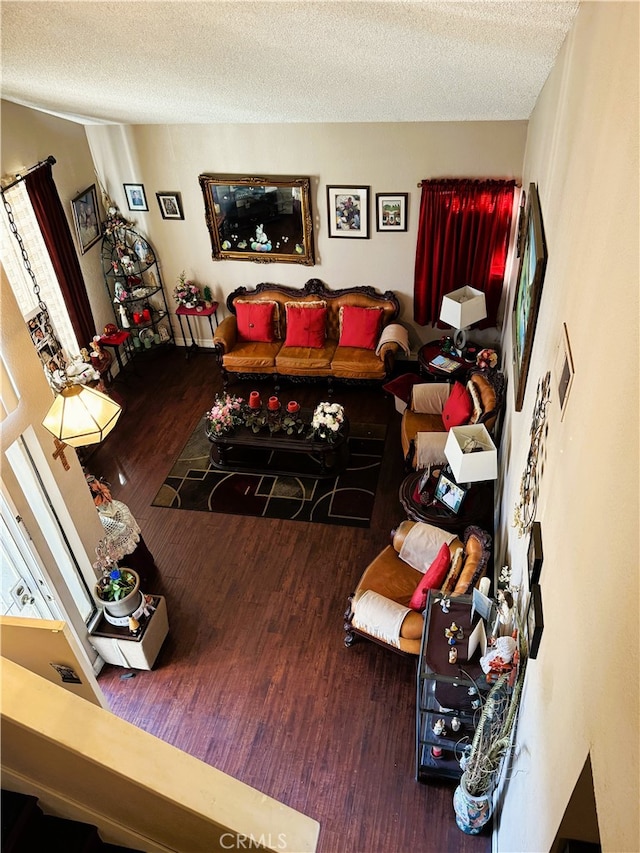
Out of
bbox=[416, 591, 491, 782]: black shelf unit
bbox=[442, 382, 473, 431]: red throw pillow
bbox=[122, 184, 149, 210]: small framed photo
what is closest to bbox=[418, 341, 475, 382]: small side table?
bbox=[442, 382, 473, 431]: red throw pillow

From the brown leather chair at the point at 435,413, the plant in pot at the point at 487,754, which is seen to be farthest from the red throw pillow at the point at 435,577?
the brown leather chair at the point at 435,413

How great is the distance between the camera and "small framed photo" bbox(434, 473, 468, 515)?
4715mm

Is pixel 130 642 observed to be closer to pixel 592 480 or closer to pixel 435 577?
pixel 435 577

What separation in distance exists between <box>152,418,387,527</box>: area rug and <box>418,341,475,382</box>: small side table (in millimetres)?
954

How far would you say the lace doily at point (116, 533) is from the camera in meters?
4.70

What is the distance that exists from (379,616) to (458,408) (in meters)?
2.11

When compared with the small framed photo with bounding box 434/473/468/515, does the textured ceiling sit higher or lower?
higher

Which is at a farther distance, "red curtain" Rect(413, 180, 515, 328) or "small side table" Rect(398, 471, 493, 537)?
"red curtain" Rect(413, 180, 515, 328)

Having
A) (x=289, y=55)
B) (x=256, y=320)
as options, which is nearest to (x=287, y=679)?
(x=289, y=55)

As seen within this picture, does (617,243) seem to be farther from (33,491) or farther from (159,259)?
(159,259)

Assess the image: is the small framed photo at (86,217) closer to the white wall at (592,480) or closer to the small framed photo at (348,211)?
the small framed photo at (348,211)

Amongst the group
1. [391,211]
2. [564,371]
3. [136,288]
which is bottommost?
[136,288]

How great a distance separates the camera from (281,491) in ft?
19.8

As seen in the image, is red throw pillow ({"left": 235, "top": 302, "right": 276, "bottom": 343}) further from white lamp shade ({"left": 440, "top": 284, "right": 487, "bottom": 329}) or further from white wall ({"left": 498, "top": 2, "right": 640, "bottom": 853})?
white wall ({"left": 498, "top": 2, "right": 640, "bottom": 853})
